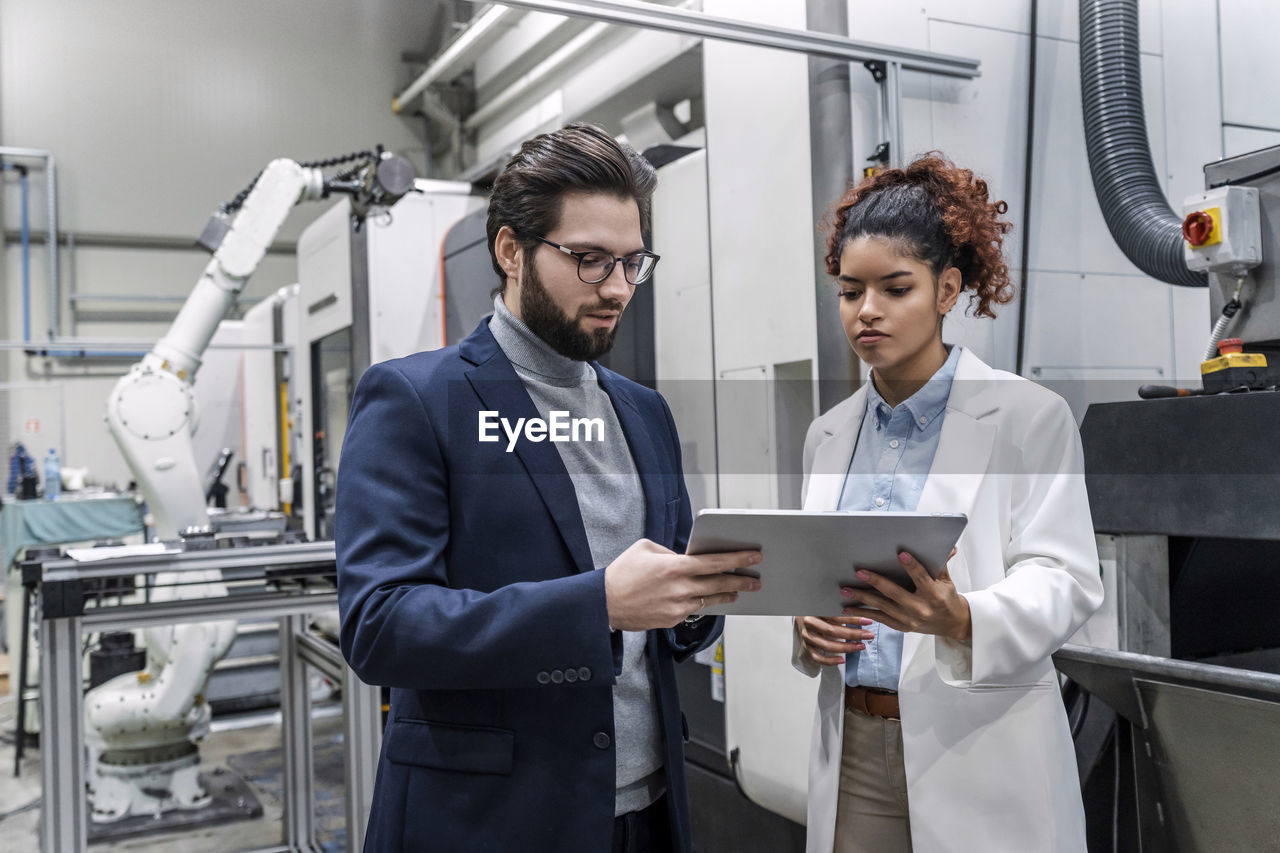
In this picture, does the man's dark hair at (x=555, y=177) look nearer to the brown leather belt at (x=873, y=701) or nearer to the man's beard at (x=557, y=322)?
the man's beard at (x=557, y=322)

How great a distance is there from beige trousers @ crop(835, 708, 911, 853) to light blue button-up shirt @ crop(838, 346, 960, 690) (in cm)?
6

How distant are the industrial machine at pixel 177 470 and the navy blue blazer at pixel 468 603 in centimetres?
231

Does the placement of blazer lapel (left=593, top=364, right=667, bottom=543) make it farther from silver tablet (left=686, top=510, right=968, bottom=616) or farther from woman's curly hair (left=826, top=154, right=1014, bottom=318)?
woman's curly hair (left=826, top=154, right=1014, bottom=318)

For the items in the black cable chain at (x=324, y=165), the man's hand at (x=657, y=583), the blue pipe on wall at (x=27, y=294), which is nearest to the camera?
the man's hand at (x=657, y=583)

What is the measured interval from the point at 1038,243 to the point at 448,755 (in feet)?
6.53

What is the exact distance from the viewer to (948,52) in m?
2.26

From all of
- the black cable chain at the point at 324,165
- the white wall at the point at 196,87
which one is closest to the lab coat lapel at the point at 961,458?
the white wall at the point at 196,87

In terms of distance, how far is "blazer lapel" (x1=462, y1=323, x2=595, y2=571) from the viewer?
0.94 metres

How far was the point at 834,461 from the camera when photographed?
4.25ft

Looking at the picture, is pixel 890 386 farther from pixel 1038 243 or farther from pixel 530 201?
pixel 1038 243

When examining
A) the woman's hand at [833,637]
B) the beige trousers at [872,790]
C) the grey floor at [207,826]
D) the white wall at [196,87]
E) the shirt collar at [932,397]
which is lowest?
the grey floor at [207,826]

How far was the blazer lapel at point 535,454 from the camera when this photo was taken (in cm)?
94

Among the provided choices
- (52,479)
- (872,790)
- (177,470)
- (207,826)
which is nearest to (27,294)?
(52,479)

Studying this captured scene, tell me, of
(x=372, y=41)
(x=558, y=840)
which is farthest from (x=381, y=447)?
(x=372, y=41)
